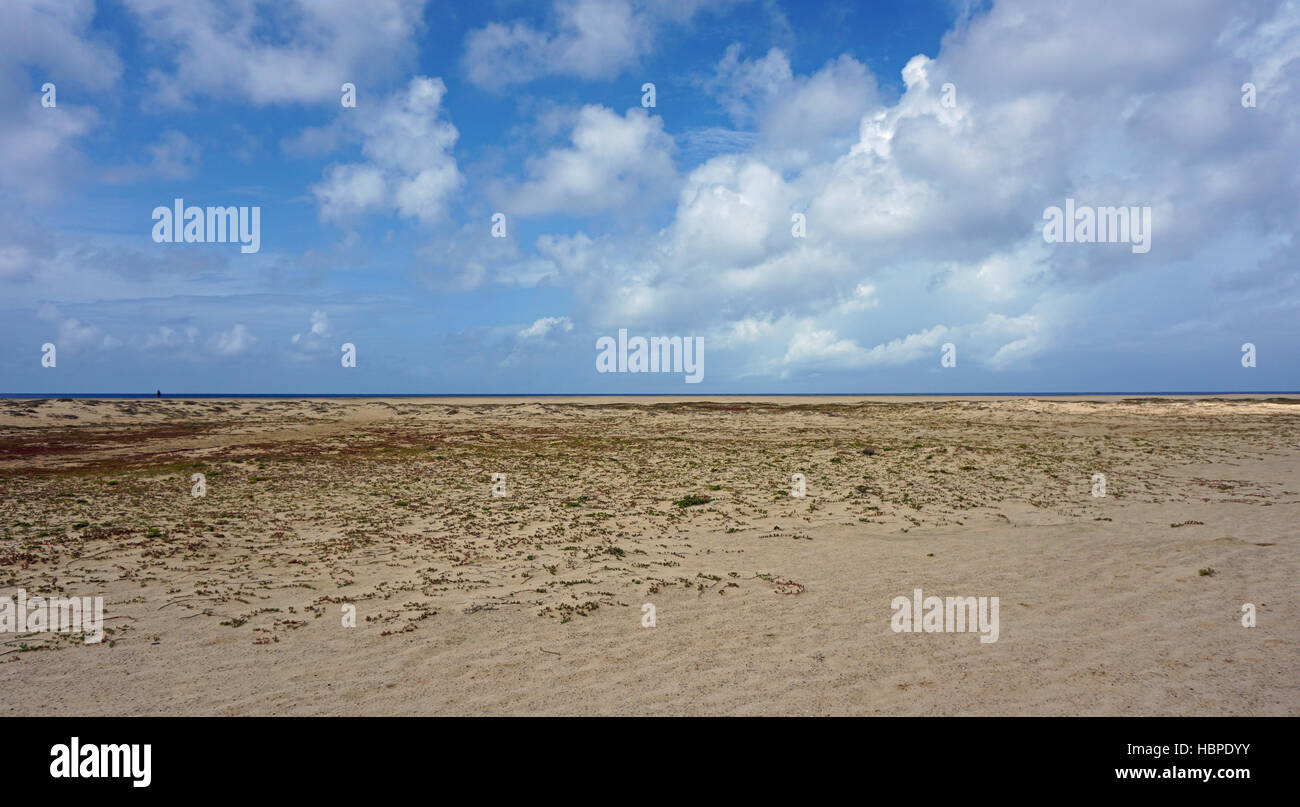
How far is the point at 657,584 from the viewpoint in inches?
469

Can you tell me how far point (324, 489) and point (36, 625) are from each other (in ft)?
41.8

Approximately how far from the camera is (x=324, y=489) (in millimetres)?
22359

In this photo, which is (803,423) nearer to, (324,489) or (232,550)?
(324,489)

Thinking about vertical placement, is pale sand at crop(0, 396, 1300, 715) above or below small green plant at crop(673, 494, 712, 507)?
below

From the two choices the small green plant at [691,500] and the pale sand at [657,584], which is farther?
the small green plant at [691,500]

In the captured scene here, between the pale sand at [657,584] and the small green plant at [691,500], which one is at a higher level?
the small green plant at [691,500]

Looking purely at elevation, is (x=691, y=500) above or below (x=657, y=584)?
above

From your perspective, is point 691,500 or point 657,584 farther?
point 691,500

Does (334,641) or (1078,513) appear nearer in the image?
(334,641)

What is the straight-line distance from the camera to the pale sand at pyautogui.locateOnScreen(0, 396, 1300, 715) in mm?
7633

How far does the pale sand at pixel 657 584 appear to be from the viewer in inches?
301
